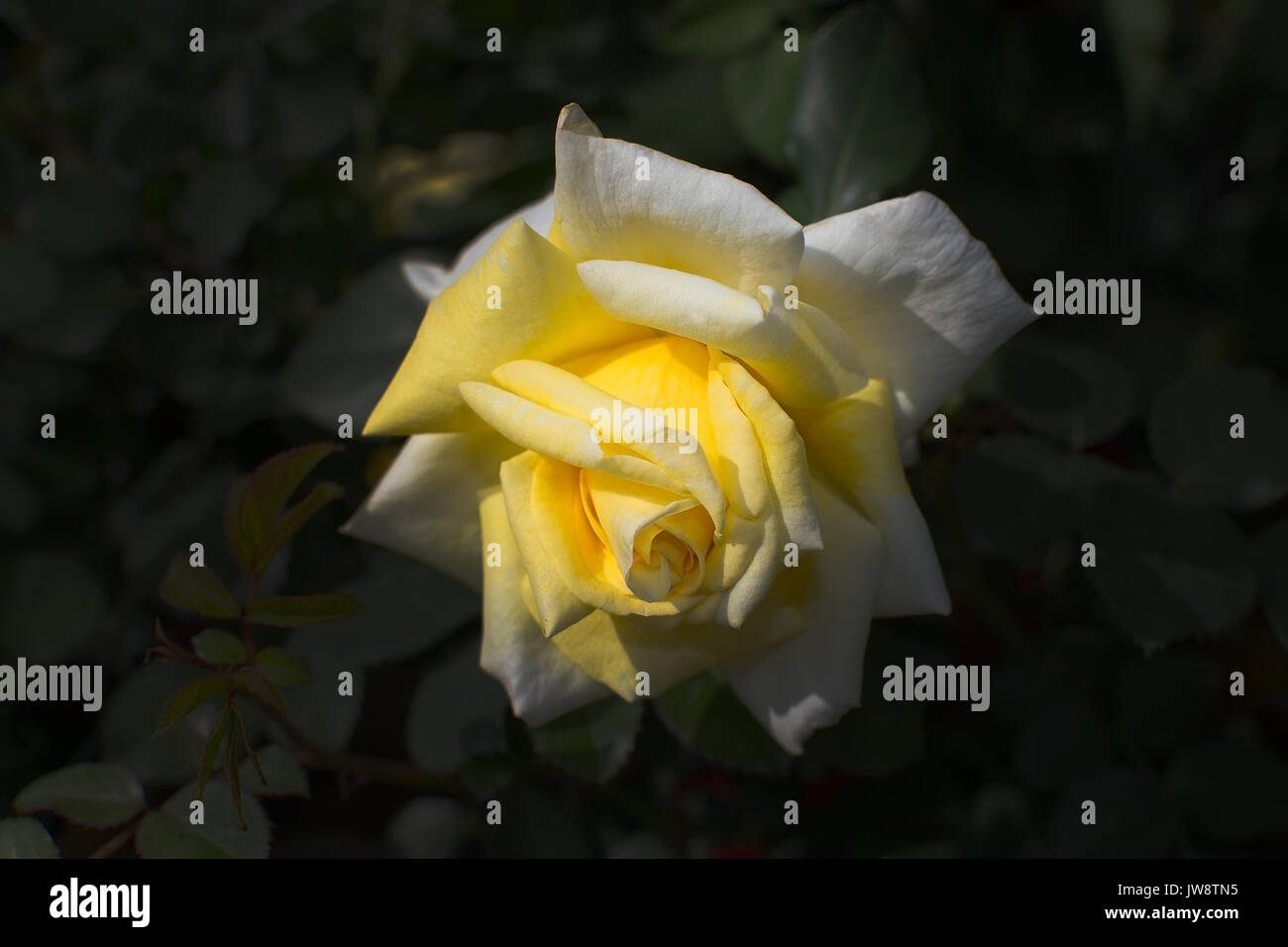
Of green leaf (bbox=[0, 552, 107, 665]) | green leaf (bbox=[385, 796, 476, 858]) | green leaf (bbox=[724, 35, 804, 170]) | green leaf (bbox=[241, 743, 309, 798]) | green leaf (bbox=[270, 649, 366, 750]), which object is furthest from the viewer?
green leaf (bbox=[385, 796, 476, 858])

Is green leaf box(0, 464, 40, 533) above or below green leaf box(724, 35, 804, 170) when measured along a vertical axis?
below

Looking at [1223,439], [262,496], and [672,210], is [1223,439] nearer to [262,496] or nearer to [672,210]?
[672,210]

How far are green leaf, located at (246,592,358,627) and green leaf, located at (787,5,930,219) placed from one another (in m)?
0.58

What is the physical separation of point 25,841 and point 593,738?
19.8 inches

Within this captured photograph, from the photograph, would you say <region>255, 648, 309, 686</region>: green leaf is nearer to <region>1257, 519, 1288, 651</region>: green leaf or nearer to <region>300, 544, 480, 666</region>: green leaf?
<region>300, 544, 480, 666</region>: green leaf

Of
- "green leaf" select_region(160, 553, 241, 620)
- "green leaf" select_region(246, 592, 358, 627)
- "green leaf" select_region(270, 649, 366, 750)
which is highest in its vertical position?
"green leaf" select_region(160, 553, 241, 620)

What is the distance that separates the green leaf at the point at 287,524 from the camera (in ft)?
2.94

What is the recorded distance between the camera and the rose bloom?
724 mm

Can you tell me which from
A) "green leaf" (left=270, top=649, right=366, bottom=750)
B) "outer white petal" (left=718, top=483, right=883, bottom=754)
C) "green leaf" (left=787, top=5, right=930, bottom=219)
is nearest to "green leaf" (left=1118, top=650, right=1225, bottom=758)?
"outer white petal" (left=718, top=483, right=883, bottom=754)

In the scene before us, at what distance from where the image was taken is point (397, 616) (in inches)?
43.1

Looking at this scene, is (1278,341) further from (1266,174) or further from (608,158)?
(608,158)

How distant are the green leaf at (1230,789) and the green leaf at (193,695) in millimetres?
Answer: 985

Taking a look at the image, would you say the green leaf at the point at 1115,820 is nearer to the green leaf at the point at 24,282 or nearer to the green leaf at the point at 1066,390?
the green leaf at the point at 1066,390

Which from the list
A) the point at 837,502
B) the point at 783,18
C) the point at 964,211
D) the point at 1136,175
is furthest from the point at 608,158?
the point at 1136,175
